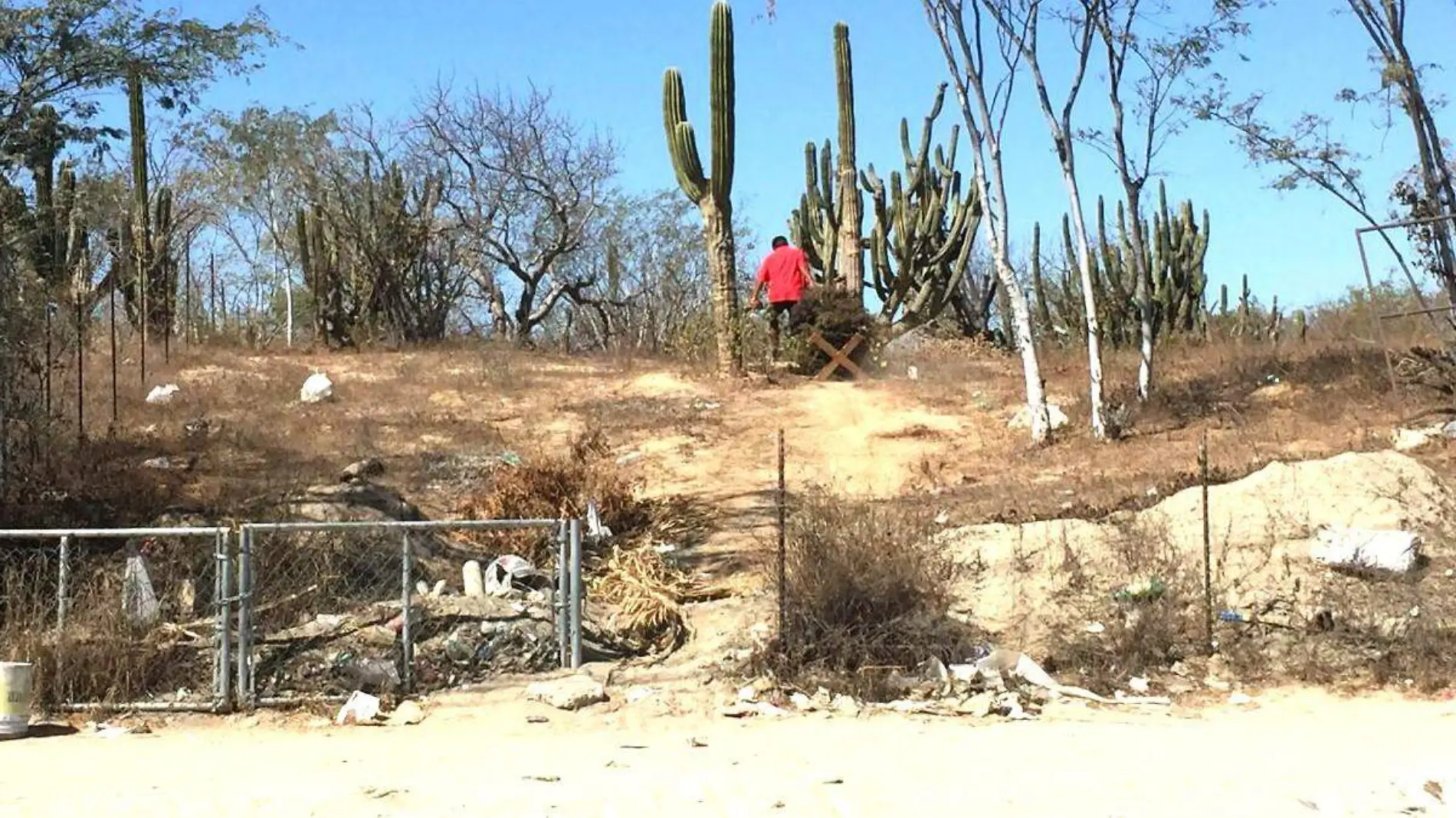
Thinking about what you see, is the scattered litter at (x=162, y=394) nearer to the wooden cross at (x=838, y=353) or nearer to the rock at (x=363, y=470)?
the rock at (x=363, y=470)

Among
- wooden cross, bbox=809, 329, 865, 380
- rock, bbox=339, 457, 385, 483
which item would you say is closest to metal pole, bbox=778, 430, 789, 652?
rock, bbox=339, 457, 385, 483

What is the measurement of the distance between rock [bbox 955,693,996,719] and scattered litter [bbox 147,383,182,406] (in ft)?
40.6

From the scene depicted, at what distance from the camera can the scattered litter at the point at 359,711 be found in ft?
25.6

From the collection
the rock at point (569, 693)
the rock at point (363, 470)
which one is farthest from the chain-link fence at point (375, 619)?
the rock at point (363, 470)

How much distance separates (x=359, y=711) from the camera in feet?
25.7

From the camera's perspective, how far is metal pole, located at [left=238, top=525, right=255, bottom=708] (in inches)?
315

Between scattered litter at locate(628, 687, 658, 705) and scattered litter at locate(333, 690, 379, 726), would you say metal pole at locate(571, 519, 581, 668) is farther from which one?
scattered litter at locate(333, 690, 379, 726)

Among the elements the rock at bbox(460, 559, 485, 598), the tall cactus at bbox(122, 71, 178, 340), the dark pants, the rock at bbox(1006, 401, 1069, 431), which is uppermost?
the tall cactus at bbox(122, 71, 178, 340)

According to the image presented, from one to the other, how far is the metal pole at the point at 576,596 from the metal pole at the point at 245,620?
1981 mm

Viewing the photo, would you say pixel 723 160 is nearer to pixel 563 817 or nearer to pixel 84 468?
pixel 84 468

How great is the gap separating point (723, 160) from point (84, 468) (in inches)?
393

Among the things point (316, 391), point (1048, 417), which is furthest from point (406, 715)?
point (316, 391)

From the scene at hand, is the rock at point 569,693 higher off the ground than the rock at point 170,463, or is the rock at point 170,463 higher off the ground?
the rock at point 170,463

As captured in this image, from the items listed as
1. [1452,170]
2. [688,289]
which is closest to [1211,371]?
[1452,170]
